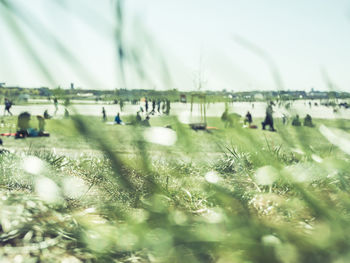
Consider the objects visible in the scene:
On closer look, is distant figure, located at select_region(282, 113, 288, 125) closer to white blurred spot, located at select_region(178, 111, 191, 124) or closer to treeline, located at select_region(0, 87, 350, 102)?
treeline, located at select_region(0, 87, 350, 102)

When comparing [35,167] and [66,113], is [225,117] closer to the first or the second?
[66,113]

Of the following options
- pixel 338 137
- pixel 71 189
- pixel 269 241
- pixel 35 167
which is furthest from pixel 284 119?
pixel 35 167

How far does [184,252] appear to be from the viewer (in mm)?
471

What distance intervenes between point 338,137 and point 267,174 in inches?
8.4

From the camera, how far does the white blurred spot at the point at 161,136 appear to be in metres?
0.40

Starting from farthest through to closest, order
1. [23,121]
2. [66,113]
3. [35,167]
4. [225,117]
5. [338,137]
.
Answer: [35,167] < [23,121] < [338,137] < [225,117] < [66,113]

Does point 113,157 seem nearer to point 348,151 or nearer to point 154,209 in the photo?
point 154,209

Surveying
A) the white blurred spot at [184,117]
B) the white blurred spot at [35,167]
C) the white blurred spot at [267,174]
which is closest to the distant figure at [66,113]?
the white blurred spot at [184,117]

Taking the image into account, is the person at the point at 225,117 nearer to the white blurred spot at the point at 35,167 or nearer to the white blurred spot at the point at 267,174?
the white blurred spot at the point at 267,174

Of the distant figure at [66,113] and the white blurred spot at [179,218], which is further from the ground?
the distant figure at [66,113]

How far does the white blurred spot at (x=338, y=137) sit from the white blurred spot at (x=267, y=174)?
0.17 meters

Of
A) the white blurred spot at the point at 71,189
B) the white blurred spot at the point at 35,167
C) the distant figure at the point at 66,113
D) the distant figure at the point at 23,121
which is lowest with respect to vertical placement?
the white blurred spot at the point at 35,167

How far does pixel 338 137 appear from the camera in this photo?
62 cm

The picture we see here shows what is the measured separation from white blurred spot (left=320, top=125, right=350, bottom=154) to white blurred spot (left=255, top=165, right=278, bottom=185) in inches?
6.6
